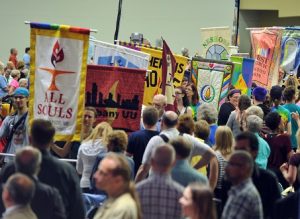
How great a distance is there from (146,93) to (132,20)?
20.8 m

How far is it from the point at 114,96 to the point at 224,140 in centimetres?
223

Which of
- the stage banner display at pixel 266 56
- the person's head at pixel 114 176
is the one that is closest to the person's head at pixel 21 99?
the person's head at pixel 114 176

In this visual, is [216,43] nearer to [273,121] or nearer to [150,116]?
[273,121]

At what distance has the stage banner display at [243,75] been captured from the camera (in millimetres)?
18547

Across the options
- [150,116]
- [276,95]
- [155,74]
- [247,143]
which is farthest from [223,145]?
[155,74]

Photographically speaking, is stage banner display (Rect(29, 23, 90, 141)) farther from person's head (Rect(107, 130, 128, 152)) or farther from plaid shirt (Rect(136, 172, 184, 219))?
plaid shirt (Rect(136, 172, 184, 219))

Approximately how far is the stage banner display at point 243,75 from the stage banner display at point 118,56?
410cm

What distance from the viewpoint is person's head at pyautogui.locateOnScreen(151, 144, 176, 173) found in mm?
7754

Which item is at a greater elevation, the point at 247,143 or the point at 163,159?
the point at 247,143

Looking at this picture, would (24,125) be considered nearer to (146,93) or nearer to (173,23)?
(146,93)

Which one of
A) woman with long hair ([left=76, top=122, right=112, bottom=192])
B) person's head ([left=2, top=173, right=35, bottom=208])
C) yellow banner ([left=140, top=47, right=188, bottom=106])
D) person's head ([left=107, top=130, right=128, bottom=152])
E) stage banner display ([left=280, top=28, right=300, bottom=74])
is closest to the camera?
person's head ([left=2, top=173, right=35, bottom=208])

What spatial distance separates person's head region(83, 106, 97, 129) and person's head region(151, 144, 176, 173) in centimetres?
367

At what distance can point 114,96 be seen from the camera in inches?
476

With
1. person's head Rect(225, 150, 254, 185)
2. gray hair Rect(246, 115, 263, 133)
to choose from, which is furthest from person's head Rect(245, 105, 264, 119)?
person's head Rect(225, 150, 254, 185)
